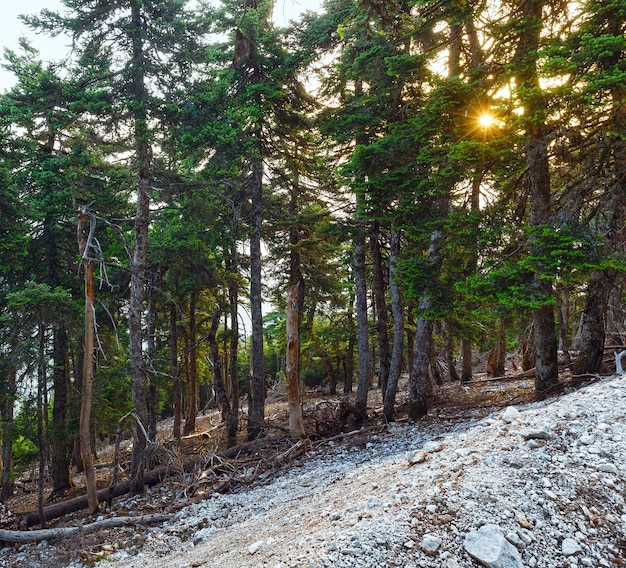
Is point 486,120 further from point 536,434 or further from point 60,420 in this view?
point 60,420

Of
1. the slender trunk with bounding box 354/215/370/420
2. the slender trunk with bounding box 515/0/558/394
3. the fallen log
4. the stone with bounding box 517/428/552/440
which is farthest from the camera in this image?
the slender trunk with bounding box 354/215/370/420

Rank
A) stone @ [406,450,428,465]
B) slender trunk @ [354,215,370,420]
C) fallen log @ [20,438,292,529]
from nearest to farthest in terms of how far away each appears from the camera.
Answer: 1. stone @ [406,450,428,465]
2. fallen log @ [20,438,292,529]
3. slender trunk @ [354,215,370,420]

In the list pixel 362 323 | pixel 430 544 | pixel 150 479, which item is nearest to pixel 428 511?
pixel 430 544

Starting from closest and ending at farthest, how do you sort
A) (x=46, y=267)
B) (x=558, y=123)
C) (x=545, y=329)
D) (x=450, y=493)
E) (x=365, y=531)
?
(x=365, y=531) → (x=450, y=493) → (x=558, y=123) → (x=545, y=329) → (x=46, y=267)

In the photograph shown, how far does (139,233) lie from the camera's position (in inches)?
445

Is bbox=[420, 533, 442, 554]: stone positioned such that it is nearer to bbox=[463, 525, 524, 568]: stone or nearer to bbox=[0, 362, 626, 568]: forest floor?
bbox=[0, 362, 626, 568]: forest floor

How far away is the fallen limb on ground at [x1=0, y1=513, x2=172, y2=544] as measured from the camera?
7926mm

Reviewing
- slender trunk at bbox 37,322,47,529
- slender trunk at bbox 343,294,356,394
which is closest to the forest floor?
slender trunk at bbox 37,322,47,529

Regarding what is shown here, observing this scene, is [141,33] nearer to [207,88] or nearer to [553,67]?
[207,88]

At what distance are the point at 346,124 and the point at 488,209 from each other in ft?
16.4

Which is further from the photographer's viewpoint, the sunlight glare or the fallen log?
the fallen log

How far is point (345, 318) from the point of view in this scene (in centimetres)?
2052

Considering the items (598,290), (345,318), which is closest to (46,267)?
(345,318)

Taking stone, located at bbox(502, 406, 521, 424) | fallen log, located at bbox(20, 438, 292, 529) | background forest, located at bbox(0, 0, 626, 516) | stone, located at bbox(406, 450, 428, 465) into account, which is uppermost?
background forest, located at bbox(0, 0, 626, 516)
